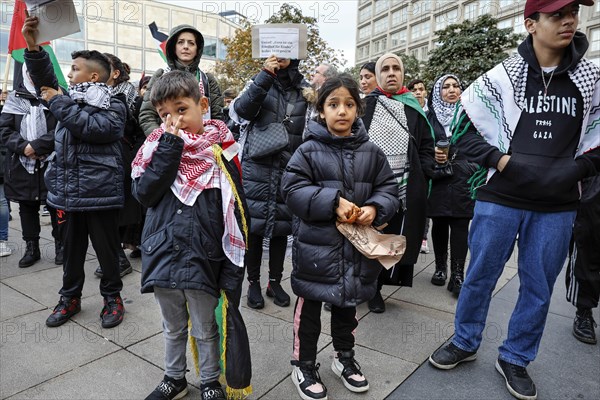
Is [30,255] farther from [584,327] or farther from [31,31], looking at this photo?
[584,327]

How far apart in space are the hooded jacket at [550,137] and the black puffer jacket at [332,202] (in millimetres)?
670

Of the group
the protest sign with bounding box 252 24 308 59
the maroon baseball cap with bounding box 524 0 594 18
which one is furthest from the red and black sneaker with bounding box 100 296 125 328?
the maroon baseball cap with bounding box 524 0 594 18

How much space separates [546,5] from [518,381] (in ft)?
6.73

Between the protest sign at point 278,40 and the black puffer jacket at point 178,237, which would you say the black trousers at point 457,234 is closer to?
the protest sign at point 278,40

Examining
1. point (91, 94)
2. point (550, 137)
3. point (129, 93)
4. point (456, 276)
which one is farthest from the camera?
point (129, 93)

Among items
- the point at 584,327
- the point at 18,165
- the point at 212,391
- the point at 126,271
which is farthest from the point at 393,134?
the point at 18,165

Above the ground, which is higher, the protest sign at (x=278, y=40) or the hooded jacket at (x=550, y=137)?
the protest sign at (x=278, y=40)

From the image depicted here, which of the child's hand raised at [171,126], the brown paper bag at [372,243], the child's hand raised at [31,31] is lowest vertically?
the brown paper bag at [372,243]

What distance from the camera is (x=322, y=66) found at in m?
3.40

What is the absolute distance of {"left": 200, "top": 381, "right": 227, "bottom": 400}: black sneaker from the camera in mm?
2260

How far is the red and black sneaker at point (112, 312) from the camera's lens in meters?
3.20

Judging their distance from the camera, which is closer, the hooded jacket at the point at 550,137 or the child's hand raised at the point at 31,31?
the hooded jacket at the point at 550,137

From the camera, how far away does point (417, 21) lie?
58531 mm

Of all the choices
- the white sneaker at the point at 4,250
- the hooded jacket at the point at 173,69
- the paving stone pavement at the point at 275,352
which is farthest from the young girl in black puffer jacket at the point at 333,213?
the white sneaker at the point at 4,250
